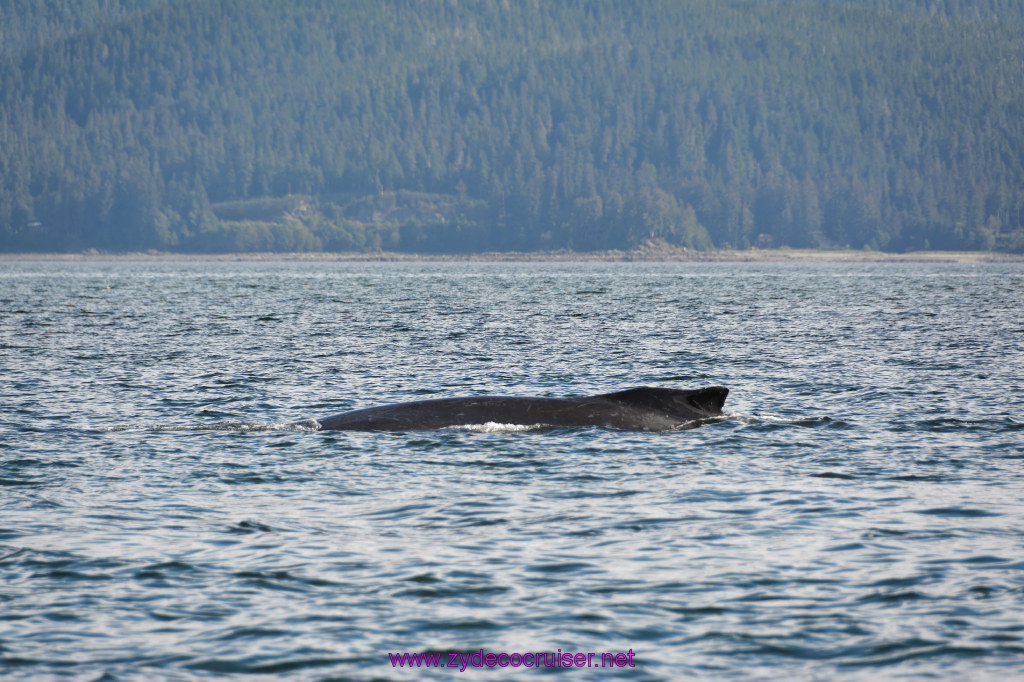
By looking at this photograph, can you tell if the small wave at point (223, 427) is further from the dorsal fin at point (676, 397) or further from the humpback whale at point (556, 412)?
the dorsal fin at point (676, 397)

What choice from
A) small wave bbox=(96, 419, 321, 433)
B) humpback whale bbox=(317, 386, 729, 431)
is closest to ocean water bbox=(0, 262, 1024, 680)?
small wave bbox=(96, 419, 321, 433)

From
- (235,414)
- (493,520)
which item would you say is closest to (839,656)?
(493,520)

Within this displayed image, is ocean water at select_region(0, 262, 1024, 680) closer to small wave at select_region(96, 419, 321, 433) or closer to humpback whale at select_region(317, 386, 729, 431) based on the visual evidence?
small wave at select_region(96, 419, 321, 433)

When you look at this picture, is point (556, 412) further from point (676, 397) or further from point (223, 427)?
point (223, 427)

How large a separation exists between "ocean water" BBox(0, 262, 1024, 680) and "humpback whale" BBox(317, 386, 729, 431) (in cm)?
55

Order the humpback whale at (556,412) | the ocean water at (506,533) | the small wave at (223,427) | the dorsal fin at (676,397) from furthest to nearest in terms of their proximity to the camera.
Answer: the small wave at (223,427), the dorsal fin at (676,397), the humpback whale at (556,412), the ocean water at (506,533)

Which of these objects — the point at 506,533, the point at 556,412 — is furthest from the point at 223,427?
the point at 506,533

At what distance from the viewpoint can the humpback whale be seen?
22.8 metres

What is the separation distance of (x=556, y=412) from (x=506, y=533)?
7.84 meters

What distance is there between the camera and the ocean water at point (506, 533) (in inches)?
442

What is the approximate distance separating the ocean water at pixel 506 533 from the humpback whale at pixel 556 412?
55cm

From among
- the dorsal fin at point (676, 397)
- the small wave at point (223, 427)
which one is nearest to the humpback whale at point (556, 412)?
the dorsal fin at point (676, 397)

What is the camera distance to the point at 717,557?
558 inches

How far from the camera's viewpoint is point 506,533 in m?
15.3
